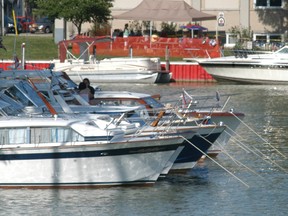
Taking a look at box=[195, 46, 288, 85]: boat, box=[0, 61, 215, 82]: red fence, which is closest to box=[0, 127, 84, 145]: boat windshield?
box=[195, 46, 288, 85]: boat

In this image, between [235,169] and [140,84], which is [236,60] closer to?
[140,84]

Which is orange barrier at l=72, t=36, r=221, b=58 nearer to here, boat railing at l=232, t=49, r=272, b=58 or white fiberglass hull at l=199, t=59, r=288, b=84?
boat railing at l=232, t=49, r=272, b=58

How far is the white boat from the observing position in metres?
24.8

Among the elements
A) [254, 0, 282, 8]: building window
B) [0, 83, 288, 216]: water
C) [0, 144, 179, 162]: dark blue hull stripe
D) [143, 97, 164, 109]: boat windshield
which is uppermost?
[254, 0, 282, 8]: building window

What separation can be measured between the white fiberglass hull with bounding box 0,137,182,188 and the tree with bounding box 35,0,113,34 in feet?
139

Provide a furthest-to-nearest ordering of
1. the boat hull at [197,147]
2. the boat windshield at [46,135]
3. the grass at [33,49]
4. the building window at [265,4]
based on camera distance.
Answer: the building window at [265,4]
the grass at [33,49]
the boat hull at [197,147]
the boat windshield at [46,135]

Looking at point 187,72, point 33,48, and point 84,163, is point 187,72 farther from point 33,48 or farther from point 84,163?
point 84,163

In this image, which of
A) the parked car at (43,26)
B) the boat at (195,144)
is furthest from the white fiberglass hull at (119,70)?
the parked car at (43,26)

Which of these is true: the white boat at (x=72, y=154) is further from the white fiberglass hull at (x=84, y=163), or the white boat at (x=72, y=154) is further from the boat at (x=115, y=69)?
the boat at (x=115, y=69)

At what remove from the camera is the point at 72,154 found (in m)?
24.8

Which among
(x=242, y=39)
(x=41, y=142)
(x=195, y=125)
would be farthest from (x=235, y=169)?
(x=242, y=39)

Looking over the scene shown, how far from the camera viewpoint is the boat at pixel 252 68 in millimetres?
55619

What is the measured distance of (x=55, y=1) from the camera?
227 feet

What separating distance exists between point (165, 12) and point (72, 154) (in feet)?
133
